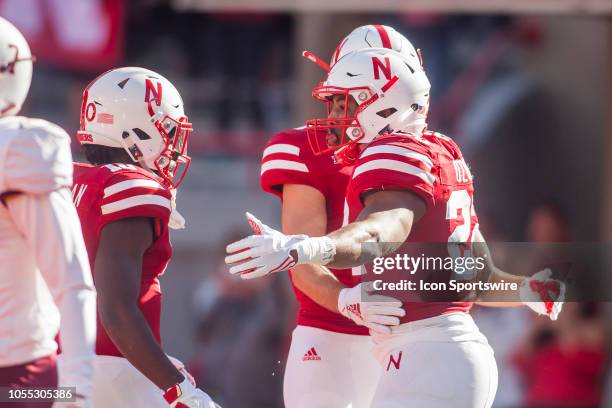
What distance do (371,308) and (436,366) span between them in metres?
0.30

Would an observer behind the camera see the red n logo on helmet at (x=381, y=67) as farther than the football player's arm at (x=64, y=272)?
Yes

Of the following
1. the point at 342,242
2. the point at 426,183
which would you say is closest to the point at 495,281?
the point at 426,183

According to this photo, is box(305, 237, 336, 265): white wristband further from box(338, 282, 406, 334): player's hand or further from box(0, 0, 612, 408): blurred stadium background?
box(0, 0, 612, 408): blurred stadium background

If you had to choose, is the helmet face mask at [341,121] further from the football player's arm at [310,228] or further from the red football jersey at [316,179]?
the football player's arm at [310,228]

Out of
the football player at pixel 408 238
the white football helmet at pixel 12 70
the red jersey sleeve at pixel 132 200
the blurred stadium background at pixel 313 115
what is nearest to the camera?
the white football helmet at pixel 12 70

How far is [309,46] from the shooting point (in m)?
9.70

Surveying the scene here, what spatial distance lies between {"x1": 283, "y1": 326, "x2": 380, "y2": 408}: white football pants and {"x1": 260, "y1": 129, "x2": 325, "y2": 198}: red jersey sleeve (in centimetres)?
56

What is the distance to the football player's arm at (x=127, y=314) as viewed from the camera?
3.84 meters

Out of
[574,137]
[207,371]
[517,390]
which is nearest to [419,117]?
[517,390]

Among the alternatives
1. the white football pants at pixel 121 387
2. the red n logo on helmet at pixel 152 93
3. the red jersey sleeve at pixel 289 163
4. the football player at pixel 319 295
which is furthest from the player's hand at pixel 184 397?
the red jersey sleeve at pixel 289 163

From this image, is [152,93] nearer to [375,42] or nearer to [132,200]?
[132,200]

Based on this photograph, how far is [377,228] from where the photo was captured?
3676 millimetres

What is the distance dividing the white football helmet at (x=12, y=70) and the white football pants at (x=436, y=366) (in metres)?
1.37

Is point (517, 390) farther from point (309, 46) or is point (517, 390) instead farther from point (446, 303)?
point (446, 303)
